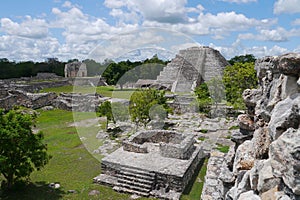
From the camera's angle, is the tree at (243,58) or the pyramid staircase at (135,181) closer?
the pyramid staircase at (135,181)

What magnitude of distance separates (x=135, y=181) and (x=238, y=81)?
15.3m

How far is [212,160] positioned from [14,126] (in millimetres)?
8055

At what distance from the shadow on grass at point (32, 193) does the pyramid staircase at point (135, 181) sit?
2276 mm

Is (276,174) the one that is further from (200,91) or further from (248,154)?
(200,91)

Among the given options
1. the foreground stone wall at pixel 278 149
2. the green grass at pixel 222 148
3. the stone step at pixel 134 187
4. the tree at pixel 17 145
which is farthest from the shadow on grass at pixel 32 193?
the green grass at pixel 222 148

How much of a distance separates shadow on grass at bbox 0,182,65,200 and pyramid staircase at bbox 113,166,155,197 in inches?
89.6

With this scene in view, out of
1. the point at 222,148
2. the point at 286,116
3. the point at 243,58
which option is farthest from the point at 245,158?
the point at 243,58

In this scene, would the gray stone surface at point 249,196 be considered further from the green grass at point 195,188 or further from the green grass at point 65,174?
the green grass at point 65,174

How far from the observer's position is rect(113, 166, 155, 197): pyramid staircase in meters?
9.76

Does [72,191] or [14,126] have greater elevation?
[14,126]

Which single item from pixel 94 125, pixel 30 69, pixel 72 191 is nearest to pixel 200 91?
pixel 94 125

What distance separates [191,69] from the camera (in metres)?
45.8

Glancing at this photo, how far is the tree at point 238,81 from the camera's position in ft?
69.4

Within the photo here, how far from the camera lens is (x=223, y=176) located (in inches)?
229
